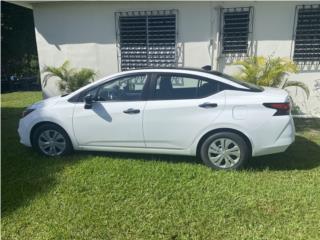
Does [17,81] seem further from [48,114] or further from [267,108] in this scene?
[267,108]

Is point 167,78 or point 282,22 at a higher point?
point 282,22

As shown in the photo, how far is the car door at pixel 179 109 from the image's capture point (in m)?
4.39

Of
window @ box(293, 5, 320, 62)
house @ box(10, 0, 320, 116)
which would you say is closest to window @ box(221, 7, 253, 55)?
house @ box(10, 0, 320, 116)

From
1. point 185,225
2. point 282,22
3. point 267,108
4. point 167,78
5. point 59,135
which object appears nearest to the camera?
point 185,225

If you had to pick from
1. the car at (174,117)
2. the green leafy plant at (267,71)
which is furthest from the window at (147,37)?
the car at (174,117)

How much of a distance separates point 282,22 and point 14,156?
6735 mm

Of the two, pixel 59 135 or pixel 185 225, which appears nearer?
pixel 185 225

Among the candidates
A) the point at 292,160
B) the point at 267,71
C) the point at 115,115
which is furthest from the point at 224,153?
the point at 267,71

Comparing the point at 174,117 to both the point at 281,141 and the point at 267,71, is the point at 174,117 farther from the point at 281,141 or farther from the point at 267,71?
the point at 267,71

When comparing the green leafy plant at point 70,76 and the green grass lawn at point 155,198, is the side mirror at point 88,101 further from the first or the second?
the green leafy plant at point 70,76

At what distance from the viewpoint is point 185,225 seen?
10.5 ft

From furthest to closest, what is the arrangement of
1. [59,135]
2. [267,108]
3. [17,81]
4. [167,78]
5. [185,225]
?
[17,81] → [59,135] → [167,78] → [267,108] → [185,225]

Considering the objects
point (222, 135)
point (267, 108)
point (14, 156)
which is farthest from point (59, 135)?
point (267, 108)

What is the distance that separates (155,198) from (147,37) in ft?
18.0
